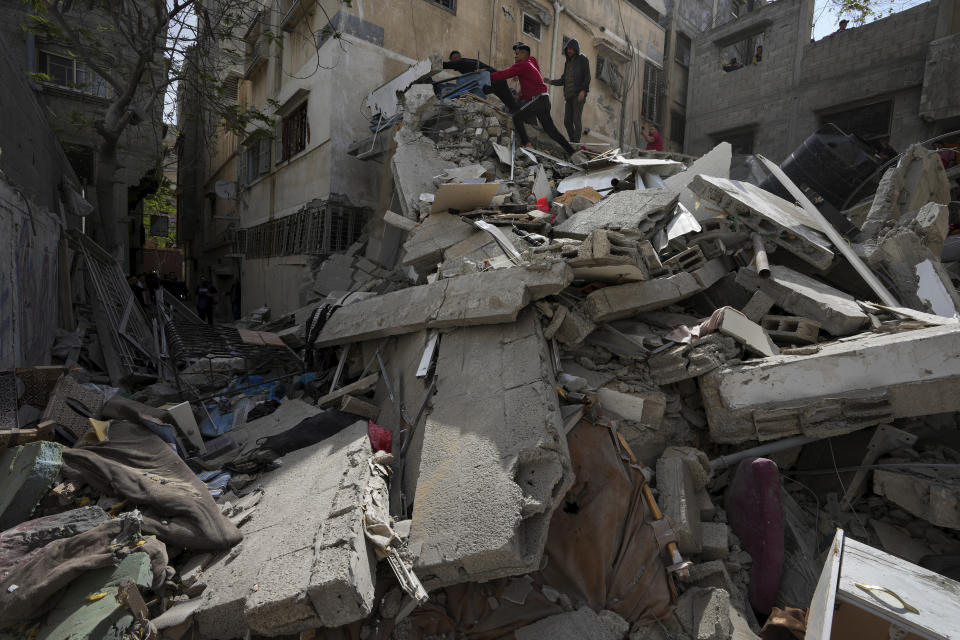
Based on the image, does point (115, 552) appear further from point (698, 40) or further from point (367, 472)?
point (698, 40)

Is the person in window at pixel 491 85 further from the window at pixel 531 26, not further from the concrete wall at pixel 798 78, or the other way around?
the concrete wall at pixel 798 78

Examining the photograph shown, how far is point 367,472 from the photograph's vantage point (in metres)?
3.34

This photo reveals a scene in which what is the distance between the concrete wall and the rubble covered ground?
900 cm

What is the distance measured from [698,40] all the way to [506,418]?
58.3 ft

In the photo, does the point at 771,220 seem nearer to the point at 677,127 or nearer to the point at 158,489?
the point at 158,489

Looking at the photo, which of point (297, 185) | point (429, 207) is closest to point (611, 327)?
point (429, 207)

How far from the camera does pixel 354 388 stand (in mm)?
5035

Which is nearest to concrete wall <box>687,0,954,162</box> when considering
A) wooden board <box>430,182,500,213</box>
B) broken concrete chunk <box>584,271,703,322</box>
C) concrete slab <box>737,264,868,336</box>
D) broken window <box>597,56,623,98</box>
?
broken window <box>597,56,623,98</box>

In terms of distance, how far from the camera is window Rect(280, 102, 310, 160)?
37.6ft

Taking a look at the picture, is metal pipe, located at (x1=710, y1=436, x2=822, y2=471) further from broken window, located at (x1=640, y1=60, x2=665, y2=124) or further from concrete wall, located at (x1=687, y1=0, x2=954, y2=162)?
broken window, located at (x1=640, y1=60, x2=665, y2=124)

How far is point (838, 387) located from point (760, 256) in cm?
156

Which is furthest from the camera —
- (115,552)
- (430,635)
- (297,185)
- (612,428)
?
(297,185)

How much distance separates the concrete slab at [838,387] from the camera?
337 centimetres

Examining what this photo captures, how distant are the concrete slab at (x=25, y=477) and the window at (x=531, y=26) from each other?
42.5 ft
